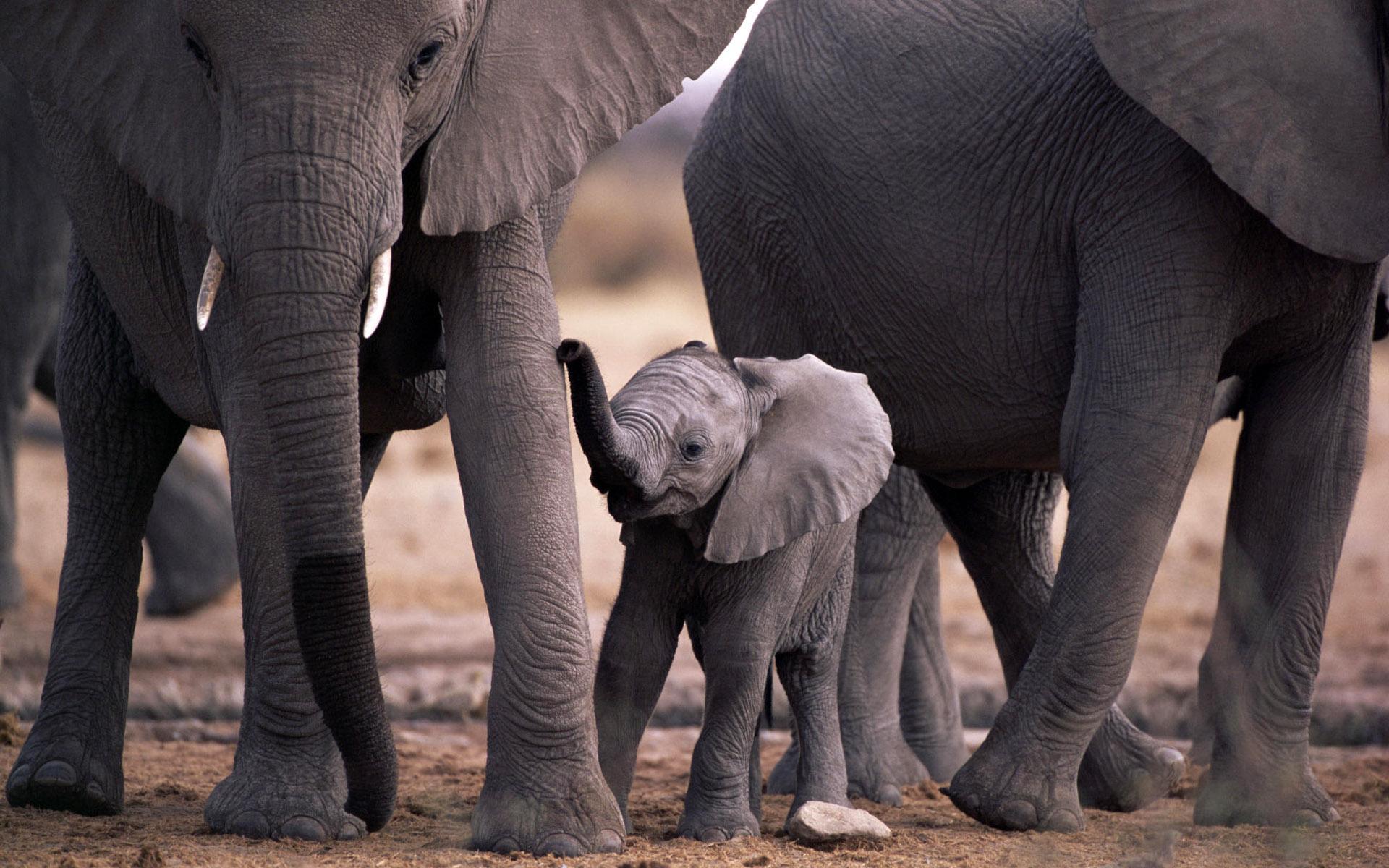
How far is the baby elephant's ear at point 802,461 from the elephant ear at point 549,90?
2.10 ft

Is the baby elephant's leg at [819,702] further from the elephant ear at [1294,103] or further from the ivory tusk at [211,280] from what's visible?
the ivory tusk at [211,280]

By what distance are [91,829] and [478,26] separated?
5.98 ft

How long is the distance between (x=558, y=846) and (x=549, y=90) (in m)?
1.43

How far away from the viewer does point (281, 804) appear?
365cm

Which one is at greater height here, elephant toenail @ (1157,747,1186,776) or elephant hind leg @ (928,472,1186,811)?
elephant hind leg @ (928,472,1186,811)

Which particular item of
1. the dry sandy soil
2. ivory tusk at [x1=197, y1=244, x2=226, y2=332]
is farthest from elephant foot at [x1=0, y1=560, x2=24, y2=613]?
ivory tusk at [x1=197, y1=244, x2=226, y2=332]

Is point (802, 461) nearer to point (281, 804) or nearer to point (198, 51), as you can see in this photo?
point (281, 804)

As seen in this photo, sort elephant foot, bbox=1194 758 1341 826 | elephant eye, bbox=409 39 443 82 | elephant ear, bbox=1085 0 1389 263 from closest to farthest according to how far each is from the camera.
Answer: elephant eye, bbox=409 39 443 82 → elephant ear, bbox=1085 0 1389 263 → elephant foot, bbox=1194 758 1341 826

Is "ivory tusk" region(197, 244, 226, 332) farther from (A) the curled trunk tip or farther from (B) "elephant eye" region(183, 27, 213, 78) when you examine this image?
(A) the curled trunk tip

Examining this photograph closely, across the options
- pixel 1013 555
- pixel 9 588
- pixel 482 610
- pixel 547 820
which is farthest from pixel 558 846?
pixel 482 610

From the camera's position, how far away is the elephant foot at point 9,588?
7781mm

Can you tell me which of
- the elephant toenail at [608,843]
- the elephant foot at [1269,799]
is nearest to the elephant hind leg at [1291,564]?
the elephant foot at [1269,799]

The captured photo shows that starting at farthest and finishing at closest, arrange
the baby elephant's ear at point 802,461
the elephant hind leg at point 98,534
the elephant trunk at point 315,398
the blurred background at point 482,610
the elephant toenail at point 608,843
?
the blurred background at point 482,610 → the elephant hind leg at point 98,534 → the baby elephant's ear at point 802,461 → the elephant toenail at point 608,843 → the elephant trunk at point 315,398

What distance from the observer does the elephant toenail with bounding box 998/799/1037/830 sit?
162 inches
